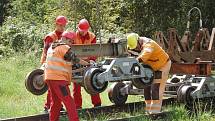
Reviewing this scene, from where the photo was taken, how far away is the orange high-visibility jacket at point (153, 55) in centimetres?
972

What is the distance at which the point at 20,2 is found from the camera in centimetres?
3225

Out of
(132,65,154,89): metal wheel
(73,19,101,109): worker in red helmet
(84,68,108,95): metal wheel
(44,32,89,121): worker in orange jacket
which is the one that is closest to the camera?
(44,32,89,121): worker in orange jacket

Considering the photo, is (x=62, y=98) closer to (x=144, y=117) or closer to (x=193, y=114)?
(x=144, y=117)

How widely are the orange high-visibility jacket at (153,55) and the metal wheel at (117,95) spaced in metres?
1.76

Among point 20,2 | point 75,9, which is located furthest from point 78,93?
point 20,2

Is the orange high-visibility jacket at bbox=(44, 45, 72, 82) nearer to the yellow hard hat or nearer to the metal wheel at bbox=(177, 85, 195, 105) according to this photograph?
the yellow hard hat

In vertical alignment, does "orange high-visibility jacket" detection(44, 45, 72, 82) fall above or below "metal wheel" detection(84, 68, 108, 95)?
above

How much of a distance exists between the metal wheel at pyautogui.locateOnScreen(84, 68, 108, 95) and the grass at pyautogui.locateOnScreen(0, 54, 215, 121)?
947 millimetres

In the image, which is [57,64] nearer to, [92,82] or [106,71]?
[92,82]

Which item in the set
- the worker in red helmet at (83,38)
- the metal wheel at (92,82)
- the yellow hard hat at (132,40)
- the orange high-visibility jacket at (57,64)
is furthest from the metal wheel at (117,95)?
the orange high-visibility jacket at (57,64)

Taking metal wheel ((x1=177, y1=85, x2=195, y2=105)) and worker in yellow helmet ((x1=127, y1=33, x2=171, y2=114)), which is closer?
worker in yellow helmet ((x1=127, y1=33, x2=171, y2=114))

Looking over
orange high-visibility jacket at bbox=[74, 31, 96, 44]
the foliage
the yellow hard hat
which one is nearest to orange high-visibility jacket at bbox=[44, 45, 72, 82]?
the yellow hard hat

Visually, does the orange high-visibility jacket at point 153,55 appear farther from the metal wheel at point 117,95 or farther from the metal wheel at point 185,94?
the metal wheel at point 117,95

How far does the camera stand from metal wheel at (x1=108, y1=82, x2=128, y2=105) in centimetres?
1153
